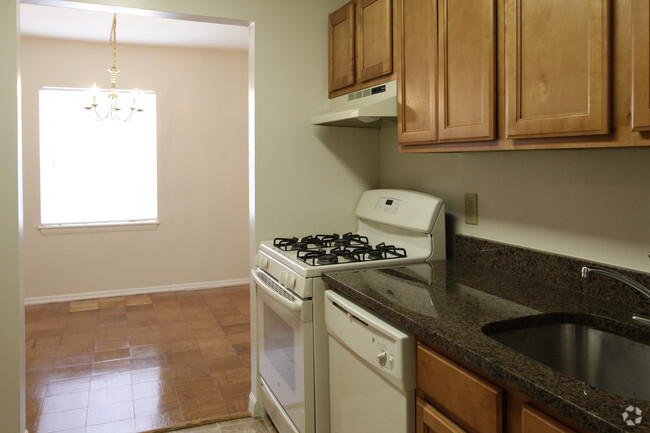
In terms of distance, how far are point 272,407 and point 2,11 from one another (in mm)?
2073

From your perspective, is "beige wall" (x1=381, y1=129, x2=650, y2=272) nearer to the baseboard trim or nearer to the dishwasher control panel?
the dishwasher control panel

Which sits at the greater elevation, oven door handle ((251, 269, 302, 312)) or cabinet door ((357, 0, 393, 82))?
cabinet door ((357, 0, 393, 82))

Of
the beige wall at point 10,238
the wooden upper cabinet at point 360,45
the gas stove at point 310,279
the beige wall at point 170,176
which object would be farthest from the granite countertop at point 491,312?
the beige wall at point 170,176

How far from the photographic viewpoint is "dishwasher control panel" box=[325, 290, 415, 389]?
59.9 inches

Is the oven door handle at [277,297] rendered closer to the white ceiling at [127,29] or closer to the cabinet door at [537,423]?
the cabinet door at [537,423]

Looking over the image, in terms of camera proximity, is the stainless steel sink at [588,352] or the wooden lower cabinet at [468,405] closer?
the wooden lower cabinet at [468,405]

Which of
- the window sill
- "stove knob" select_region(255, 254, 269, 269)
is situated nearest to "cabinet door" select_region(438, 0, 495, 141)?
"stove knob" select_region(255, 254, 269, 269)

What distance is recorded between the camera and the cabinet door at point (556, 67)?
1.30 meters

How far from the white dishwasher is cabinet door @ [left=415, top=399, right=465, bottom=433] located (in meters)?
0.03

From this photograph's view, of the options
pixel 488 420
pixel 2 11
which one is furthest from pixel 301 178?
pixel 488 420

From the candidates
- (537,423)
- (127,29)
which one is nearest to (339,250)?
(537,423)

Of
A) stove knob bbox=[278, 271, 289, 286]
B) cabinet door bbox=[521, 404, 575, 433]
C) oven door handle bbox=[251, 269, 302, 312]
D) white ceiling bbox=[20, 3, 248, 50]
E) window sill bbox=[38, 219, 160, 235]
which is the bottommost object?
cabinet door bbox=[521, 404, 575, 433]

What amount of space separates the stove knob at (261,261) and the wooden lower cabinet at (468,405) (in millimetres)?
1152

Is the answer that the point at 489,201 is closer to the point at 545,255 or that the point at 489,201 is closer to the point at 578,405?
the point at 545,255
